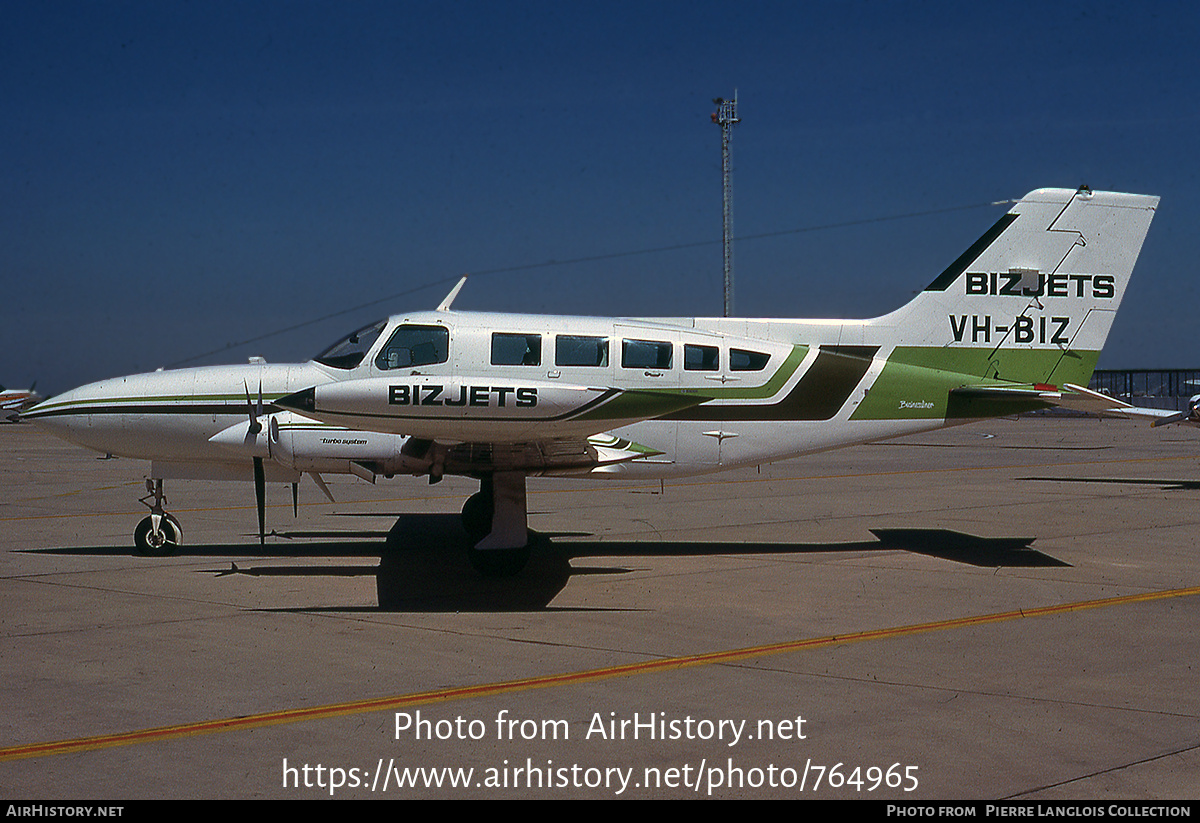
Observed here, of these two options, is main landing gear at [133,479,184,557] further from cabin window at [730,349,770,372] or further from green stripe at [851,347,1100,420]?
green stripe at [851,347,1100,420]

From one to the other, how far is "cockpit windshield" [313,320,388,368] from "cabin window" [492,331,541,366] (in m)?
1.33

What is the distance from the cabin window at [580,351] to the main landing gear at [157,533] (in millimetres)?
5421

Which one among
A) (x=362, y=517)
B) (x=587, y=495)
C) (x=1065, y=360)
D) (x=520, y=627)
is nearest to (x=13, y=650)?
(x=520, y=627)

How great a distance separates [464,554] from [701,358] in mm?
3939

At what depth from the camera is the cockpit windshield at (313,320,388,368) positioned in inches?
497

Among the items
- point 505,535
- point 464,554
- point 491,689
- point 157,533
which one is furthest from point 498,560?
point 157,533

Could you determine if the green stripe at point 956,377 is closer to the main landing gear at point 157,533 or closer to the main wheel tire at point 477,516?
the main wheel tire at point 477,516

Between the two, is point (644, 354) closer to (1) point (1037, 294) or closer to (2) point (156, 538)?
(1) point (1037, 294)

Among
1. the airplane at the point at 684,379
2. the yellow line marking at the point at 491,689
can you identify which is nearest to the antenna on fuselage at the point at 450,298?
the airplane at the point at 684,379

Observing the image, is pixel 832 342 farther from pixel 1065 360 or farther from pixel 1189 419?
pixel 1189 419

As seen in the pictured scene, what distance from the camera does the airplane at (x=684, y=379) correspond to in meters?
12.4

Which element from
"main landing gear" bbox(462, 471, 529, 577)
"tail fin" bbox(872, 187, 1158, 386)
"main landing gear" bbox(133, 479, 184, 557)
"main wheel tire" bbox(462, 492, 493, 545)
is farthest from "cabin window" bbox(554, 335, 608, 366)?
"main landing gear" bbox(133, 479, 184, 557)

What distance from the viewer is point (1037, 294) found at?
46.7 ft

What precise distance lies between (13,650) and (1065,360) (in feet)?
40.3
